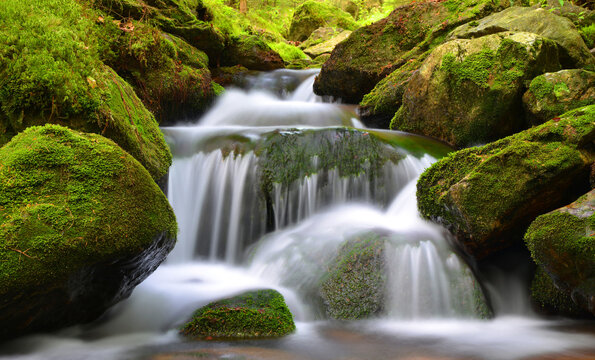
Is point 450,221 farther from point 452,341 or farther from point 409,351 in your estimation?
point 409,351

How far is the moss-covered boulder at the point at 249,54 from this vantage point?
1027 centimetres

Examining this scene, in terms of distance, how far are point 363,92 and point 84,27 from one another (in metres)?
6.52

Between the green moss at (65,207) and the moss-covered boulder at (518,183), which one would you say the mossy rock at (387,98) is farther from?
the green moss at (65,207)

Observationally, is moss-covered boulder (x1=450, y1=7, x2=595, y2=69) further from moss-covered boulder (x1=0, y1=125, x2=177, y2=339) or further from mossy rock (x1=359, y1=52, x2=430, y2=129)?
moss-covered boulder (x1=0, y1=125, x2=177, y2=339)

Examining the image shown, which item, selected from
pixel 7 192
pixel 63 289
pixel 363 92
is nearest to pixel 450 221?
pixel 63 289

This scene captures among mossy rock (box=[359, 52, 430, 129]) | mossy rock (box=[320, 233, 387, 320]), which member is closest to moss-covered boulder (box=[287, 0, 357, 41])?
mossy rock (box=[359, 52, 430, 129])

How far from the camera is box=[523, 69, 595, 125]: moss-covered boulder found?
14.9ft

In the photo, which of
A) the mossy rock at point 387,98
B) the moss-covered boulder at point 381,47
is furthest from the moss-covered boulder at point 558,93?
the moss-covered boulder at point 381,47

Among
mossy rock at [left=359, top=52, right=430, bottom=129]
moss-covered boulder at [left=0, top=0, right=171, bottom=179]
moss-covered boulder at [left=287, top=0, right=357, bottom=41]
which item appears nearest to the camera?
moss-covered boulder at [left=0, top=0, right=171, bottom=179]

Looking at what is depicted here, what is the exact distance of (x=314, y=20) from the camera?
20469mm

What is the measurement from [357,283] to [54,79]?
3.20m

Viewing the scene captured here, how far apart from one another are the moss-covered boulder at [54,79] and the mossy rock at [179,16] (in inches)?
140

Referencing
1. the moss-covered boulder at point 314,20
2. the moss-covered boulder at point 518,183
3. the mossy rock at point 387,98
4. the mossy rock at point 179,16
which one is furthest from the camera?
the moss-covered boulder at point 314,20

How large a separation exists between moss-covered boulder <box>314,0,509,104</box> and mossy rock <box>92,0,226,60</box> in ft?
9.64
